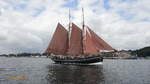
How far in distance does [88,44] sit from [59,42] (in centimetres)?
1415

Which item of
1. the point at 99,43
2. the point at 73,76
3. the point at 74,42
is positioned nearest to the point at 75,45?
the point at 74,42

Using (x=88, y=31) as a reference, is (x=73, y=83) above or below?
below

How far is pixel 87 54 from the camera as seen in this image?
10562 cm

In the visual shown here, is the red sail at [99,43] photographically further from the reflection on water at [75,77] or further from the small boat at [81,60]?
the reflection on water at [75,77]

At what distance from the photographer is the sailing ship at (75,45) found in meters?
101

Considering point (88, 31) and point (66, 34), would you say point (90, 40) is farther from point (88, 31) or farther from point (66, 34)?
point (66, 34)

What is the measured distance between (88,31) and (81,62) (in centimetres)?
1377

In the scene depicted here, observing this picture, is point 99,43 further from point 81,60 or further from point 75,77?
point 75,77

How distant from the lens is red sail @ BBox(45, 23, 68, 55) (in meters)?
109

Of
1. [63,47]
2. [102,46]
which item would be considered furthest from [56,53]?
[102,46]

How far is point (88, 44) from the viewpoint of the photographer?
10162 cm

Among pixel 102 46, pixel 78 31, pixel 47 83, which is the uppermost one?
pixel 78 31

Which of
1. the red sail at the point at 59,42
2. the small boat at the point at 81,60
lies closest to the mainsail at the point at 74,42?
the red sail at the point at 59,42

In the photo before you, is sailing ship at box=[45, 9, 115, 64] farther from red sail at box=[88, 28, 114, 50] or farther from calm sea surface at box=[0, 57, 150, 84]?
calm sea surface at box=[0, 57, 150, 84]
